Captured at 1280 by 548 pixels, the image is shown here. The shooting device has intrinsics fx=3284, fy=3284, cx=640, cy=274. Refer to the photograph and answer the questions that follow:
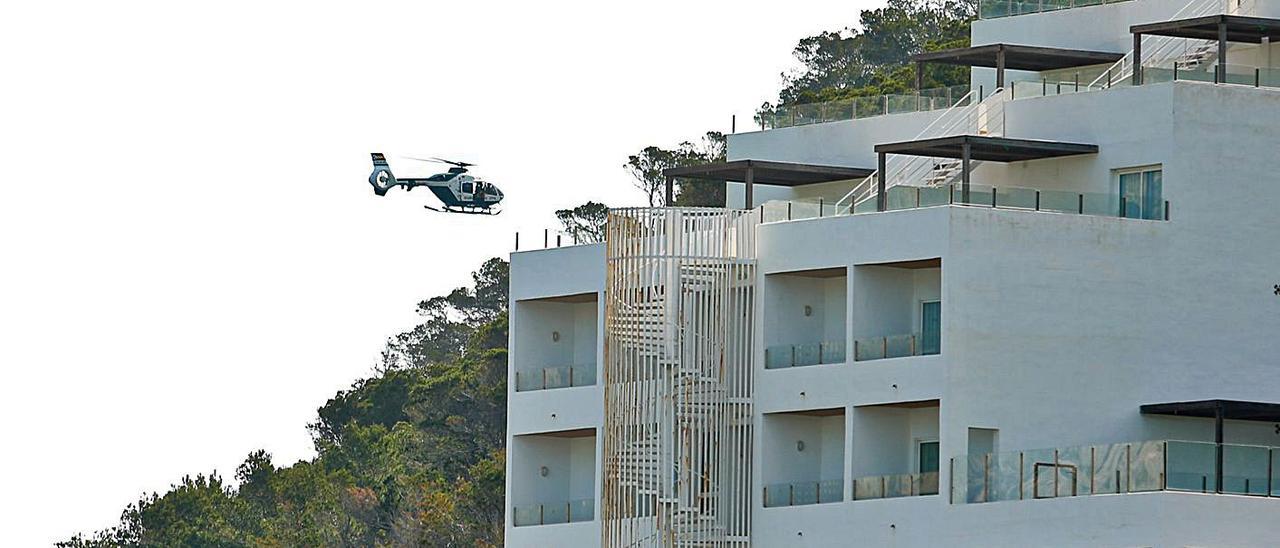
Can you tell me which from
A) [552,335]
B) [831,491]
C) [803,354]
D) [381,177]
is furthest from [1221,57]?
[381,177]

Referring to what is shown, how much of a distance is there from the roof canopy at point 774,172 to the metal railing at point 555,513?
871 centimetres

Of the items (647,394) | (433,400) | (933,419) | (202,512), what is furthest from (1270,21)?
(202,512)

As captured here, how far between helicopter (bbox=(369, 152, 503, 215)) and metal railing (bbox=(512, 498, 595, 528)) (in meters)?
15.8

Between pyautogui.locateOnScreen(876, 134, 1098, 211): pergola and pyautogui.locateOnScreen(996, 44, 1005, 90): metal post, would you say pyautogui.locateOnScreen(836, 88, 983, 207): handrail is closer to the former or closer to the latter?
pyautogui.locateOnScreen(996, 44, 1005, 90): metal post

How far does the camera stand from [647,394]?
76.4m

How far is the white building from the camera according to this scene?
6975 cm

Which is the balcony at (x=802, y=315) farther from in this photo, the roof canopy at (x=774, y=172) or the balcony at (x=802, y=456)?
the roof canopy at (x=774, y=172)

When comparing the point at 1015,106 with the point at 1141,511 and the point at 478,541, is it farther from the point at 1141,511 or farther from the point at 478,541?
the point at 478,541

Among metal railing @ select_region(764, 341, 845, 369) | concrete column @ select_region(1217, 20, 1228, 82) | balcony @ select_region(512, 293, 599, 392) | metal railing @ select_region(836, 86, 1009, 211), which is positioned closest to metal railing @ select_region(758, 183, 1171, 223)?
metal railing @ select_region(836, 86, 1009, 211)

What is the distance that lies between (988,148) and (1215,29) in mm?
5931

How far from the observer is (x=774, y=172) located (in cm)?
8300

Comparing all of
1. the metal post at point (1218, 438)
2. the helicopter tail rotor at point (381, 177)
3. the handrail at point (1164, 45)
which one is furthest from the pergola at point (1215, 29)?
the helicopter tail rotor at point (381, 177)

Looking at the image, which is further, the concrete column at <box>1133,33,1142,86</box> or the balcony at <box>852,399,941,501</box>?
the concrete column at <box>1133,33,1142,86</box>

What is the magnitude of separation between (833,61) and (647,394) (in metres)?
64.8
